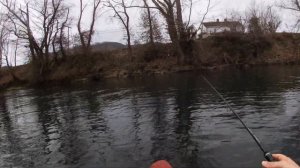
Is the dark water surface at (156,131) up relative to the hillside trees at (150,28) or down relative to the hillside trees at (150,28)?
down

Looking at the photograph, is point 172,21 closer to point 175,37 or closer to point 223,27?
point 175,37

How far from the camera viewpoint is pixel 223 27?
64.6m

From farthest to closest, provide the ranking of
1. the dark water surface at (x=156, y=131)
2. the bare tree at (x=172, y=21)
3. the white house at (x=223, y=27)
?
the white house at (x=223, y=27)
the bare tree at (x=172, y=21)
the dark water surface at (x=156, y=131)

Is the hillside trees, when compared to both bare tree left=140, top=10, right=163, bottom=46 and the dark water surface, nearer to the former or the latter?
bare tree left=140, top=10, right=163, bottom=46

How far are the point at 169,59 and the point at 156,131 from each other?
135 ft

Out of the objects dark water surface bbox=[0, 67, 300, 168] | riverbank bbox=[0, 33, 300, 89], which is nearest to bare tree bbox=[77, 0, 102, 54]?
riverbank bbox=[0, 33, 300, 89]

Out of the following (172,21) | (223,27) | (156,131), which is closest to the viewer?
(156,131)

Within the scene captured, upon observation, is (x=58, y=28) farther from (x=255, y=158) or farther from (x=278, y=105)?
(x=255, y=158)

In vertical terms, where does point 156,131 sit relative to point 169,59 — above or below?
below

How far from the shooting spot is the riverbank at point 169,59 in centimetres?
5338

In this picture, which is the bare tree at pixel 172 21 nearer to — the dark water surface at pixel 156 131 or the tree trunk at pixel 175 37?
the tree trunk at pixel 175 37

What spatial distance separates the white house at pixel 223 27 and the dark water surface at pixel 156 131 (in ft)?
119

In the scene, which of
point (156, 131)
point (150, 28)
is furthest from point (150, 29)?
point (156, 131)

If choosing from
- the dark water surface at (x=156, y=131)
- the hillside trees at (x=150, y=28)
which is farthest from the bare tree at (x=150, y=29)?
the dark water surface at (x=156, y=131)
